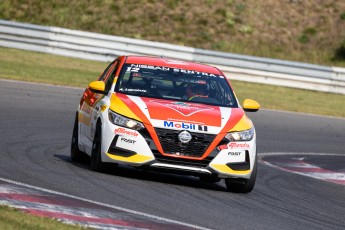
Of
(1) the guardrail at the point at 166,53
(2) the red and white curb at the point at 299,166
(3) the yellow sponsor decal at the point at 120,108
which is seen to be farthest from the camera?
(1) the guardrail at the point at 166,53

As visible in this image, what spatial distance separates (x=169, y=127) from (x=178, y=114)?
0.25 m

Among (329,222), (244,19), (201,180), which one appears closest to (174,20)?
(244,19)

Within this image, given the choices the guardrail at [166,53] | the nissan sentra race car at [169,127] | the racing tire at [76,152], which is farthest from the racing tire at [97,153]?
the guardrail at [166,53]

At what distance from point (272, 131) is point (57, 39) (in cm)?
1015

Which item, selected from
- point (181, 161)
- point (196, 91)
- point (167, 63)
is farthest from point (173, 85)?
point (181, 161)

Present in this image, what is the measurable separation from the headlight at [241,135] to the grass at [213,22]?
829 inches

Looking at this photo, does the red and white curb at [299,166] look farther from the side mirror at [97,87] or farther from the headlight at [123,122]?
the headlight at [123,122]

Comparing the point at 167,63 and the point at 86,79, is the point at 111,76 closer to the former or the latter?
Result: the point at 167,63

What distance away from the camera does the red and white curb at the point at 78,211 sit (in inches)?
322

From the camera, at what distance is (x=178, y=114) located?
444 inches

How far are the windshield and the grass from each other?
788 inches

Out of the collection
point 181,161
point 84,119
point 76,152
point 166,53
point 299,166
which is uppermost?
point 84,119

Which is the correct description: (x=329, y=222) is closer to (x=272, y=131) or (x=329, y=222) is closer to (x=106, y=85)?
(x=106, y=85)

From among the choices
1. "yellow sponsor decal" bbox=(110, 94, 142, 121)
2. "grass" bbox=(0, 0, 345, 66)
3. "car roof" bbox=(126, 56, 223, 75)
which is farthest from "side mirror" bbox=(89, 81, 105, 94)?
"grass" bbox=(0, 0, 345, 66)
